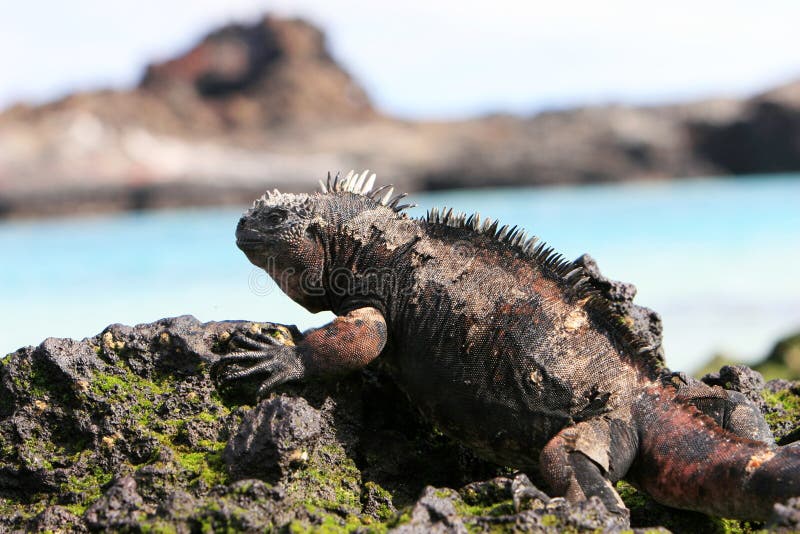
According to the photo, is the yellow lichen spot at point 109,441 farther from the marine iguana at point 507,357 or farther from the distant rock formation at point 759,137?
the distant rock formation at point 759,137

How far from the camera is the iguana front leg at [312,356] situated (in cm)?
356

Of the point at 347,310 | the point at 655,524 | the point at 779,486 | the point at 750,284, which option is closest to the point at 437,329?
the point at 347,310

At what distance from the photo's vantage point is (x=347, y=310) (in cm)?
395

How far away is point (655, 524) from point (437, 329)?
1.14m

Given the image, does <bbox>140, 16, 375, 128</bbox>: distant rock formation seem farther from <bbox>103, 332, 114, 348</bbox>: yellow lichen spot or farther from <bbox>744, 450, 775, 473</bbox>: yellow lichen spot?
<bbox>744, 450, 775, 473</bbox>: yellow lichen spot

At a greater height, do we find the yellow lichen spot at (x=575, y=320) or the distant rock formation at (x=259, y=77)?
the distant rock formation at (x=259, y=77)

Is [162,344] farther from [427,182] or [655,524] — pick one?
[427,182]

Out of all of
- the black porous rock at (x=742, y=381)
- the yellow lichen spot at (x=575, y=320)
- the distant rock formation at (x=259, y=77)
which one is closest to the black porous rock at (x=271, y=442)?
the yellow lichen spot at (x=575, y=320)

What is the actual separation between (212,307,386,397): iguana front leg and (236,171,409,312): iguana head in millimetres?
449

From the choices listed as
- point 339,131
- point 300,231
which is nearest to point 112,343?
point 300,231

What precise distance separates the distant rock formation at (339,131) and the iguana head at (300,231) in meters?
36.8

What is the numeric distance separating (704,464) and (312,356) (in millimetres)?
1545

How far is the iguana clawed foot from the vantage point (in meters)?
3.55

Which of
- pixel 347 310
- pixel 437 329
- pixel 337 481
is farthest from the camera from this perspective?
pixel 347 310
